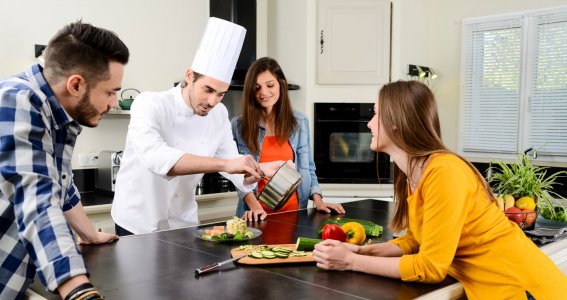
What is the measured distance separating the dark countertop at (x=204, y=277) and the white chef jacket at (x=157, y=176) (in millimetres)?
378

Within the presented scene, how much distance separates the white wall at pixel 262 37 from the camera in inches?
137

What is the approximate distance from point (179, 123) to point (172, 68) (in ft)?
6.18

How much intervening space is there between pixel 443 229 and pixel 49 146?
3.30ft

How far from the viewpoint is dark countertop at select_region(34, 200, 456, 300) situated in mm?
1341

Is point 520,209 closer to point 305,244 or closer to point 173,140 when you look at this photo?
point 305,244

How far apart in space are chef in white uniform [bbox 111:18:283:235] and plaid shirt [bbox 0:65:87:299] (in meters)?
0.85

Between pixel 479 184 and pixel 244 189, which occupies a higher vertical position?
pixel 479 184

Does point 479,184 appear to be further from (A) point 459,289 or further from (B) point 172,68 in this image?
(B) point 172,68

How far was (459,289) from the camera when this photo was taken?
1.48 m

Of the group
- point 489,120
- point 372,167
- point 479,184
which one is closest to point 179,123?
point 479,184

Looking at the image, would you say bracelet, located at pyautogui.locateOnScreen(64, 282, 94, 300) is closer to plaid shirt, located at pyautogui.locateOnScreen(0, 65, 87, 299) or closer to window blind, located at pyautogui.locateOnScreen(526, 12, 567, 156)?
plaid shirt, located at pyautogui.locateOnScreen(0, 65, 87, 299)

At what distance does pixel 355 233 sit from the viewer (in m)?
1.89

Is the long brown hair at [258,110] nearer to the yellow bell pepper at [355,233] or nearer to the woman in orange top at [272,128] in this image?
the woman in orange top at [272,128]

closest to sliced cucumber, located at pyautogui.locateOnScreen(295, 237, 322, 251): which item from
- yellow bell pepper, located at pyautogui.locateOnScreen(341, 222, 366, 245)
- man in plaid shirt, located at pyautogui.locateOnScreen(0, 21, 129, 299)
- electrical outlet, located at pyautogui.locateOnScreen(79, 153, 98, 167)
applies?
yellow bell pepper, located at pyautogui.locateOnScreen(341, 222, 366, 245)
